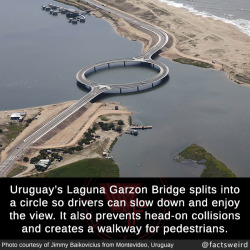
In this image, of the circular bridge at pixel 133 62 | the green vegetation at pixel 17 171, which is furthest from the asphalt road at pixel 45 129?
the circular bridge at pixel 133 62

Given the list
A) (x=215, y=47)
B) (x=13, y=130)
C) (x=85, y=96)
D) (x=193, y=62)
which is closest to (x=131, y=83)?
A: (x=85, y=96)

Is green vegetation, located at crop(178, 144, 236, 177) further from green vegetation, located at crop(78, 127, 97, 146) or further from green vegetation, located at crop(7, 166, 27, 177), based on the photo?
green vegetation, located at crop(7, 166, 27, 177)

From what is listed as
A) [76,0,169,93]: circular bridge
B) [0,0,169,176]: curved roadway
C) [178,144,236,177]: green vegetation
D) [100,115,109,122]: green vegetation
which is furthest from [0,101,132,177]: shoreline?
[178,144,236,177]: green vegetation

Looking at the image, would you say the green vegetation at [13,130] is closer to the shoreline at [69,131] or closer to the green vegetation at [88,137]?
the shoreline at [69,131]

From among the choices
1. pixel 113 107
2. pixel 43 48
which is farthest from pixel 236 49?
pixel 43 48

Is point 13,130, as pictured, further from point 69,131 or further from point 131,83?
point 131,83

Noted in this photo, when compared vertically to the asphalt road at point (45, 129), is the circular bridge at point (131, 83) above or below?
above

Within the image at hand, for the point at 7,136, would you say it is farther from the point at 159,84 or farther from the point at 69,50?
the point at 69,50

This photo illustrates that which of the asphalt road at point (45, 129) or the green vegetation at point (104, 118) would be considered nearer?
the asphalt road at point (45, 129)
